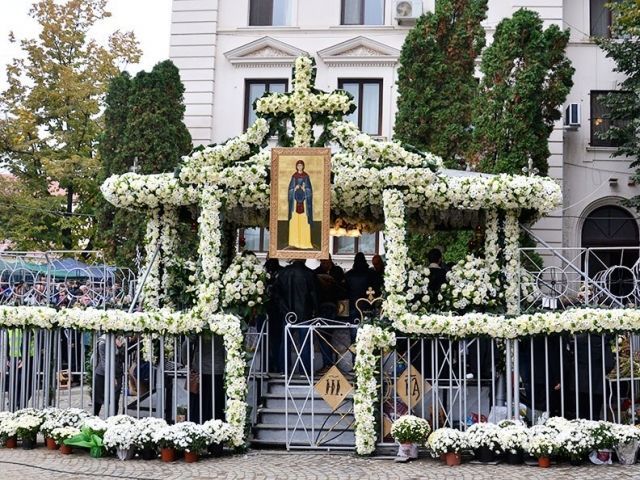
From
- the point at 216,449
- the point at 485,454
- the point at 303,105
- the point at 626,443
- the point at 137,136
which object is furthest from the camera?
the point at 137,136

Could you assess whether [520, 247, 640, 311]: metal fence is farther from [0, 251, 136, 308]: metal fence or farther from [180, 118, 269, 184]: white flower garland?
[0, 251, 136, 308]: metal fence

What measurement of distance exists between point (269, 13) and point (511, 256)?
1711 centimetres

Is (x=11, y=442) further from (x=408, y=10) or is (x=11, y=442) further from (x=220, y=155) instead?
(x=408, y=10)

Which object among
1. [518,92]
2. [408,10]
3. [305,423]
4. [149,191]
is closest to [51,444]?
[305,423]

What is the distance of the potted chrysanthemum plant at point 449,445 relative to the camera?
10125mm

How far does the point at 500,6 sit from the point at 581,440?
18.1 meters

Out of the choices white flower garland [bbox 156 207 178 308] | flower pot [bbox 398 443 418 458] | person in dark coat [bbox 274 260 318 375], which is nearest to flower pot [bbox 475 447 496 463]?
flower pot [bbox 398 443 418 458]

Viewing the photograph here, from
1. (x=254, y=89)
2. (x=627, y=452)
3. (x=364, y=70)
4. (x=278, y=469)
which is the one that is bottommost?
(x=278, y=469)

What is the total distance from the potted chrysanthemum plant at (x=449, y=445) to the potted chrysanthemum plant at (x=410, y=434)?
0.17m

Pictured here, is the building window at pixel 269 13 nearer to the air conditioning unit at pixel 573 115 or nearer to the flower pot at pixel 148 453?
the air conditioning unit at pixel 573 115

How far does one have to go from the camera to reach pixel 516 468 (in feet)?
32.6

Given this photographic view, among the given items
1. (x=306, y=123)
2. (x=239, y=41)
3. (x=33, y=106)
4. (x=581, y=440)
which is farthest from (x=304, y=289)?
(x=33, y=106)

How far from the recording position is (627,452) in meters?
10.1

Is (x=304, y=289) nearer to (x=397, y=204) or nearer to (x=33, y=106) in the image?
(x=397, y=204)
